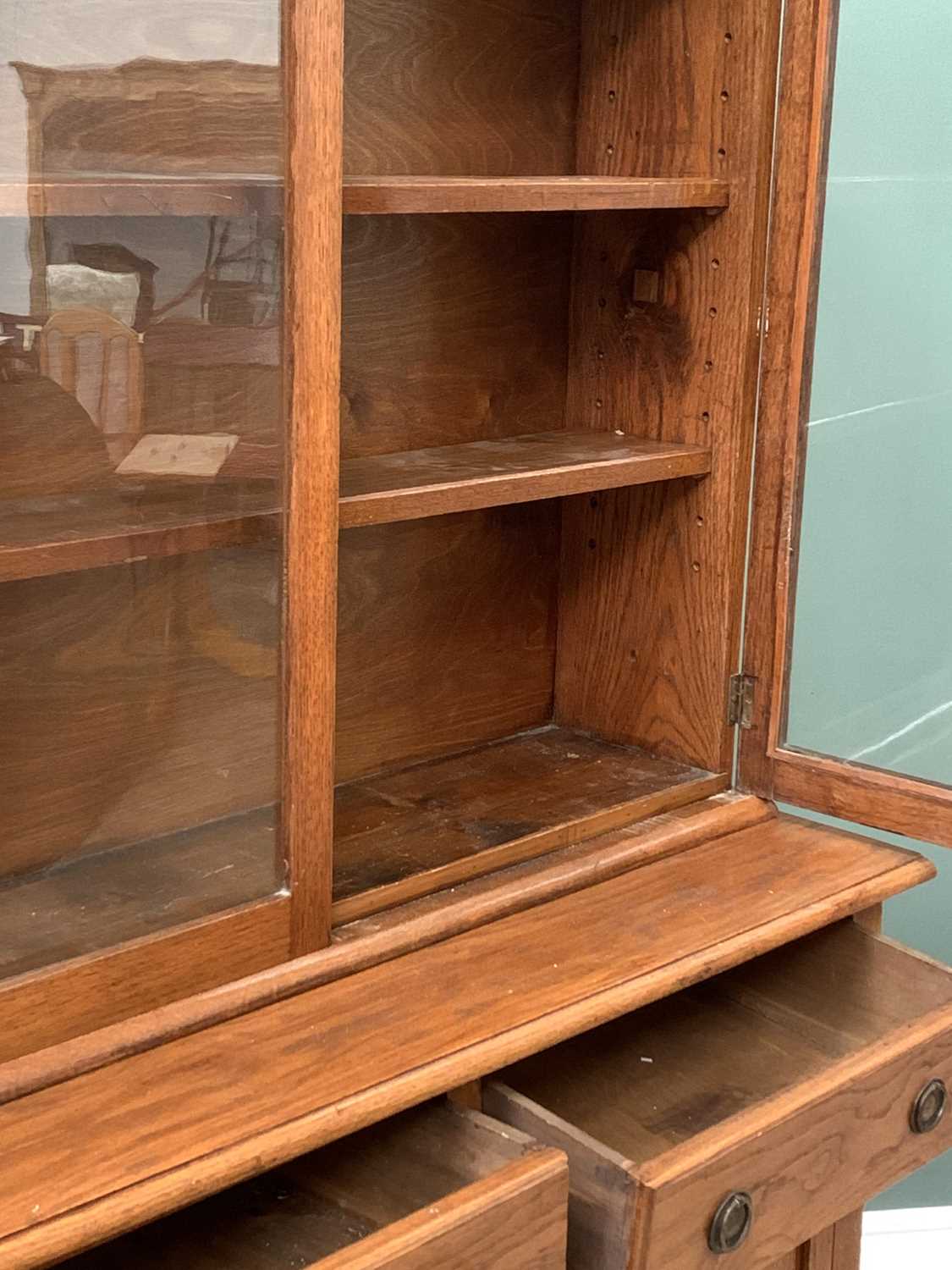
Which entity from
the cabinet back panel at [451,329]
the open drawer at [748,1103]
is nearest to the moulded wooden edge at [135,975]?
the open drawer at [748,1103]

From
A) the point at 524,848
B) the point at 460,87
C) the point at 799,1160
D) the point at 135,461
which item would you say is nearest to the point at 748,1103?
the point at 799,1160

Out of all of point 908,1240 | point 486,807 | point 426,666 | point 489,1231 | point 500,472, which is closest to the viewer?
point 489,1231

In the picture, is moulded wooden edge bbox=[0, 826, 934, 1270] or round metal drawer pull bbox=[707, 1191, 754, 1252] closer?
moulded wooden edge bbox=[0, 826, 934, 1270]

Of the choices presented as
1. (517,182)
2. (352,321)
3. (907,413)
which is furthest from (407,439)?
(907,413)

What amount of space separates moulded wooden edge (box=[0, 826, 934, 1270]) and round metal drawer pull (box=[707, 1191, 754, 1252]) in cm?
18

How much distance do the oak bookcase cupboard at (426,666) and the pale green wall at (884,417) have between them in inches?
1.5

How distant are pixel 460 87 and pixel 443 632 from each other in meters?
0.63

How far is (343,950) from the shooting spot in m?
1.52

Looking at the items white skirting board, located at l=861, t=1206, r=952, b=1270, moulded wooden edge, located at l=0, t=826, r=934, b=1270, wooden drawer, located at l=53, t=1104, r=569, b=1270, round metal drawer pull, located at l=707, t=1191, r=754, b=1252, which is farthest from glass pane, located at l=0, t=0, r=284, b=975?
white skirting board, located at l=861, t=1206, r=952, b=1270

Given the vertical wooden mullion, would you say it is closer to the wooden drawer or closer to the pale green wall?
the wooden drawer

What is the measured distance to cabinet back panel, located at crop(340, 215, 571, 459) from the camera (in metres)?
1.86

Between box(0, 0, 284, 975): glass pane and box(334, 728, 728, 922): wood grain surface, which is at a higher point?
box(0, 0, 284, 975): glass pane

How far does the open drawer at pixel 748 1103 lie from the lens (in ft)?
4.51

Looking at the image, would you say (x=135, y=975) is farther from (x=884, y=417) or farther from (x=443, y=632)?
(x=884, y=417)
